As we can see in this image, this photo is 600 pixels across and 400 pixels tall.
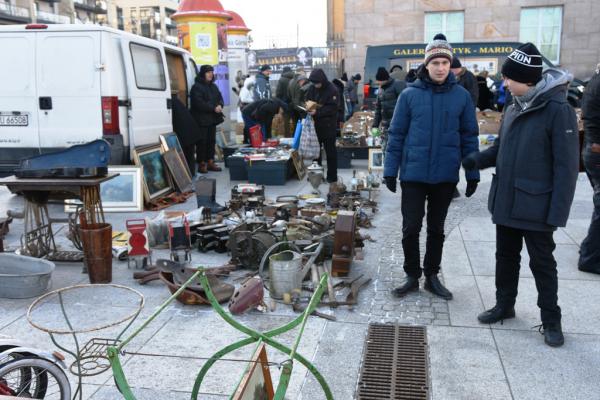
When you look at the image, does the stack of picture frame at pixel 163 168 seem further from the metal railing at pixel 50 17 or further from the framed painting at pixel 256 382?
the metal railing at pixel 50 17

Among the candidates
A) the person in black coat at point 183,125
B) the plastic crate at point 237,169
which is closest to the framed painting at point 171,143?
the person in black coat at point 183,125

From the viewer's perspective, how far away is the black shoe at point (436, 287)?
4.51 metres

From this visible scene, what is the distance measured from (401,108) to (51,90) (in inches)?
199

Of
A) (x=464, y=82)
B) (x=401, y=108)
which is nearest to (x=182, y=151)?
(x=464, y=82)

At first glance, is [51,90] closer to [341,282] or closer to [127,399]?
[341,282]

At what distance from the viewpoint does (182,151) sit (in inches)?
359

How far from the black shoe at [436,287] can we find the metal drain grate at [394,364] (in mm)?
622

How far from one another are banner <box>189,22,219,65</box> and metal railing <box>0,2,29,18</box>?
52.0 meters

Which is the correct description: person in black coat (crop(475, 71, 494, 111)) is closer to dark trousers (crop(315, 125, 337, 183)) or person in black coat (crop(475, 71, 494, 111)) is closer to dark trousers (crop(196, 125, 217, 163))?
dark trousers (crop(315, 125, 337, 183))

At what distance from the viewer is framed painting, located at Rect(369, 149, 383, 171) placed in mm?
9578

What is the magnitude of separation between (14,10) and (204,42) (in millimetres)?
54819

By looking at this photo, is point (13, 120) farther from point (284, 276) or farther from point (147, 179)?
point (284, 276)

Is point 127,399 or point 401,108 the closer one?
point 127,399

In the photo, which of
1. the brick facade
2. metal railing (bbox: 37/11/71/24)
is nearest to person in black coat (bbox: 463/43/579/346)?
the brick facade
